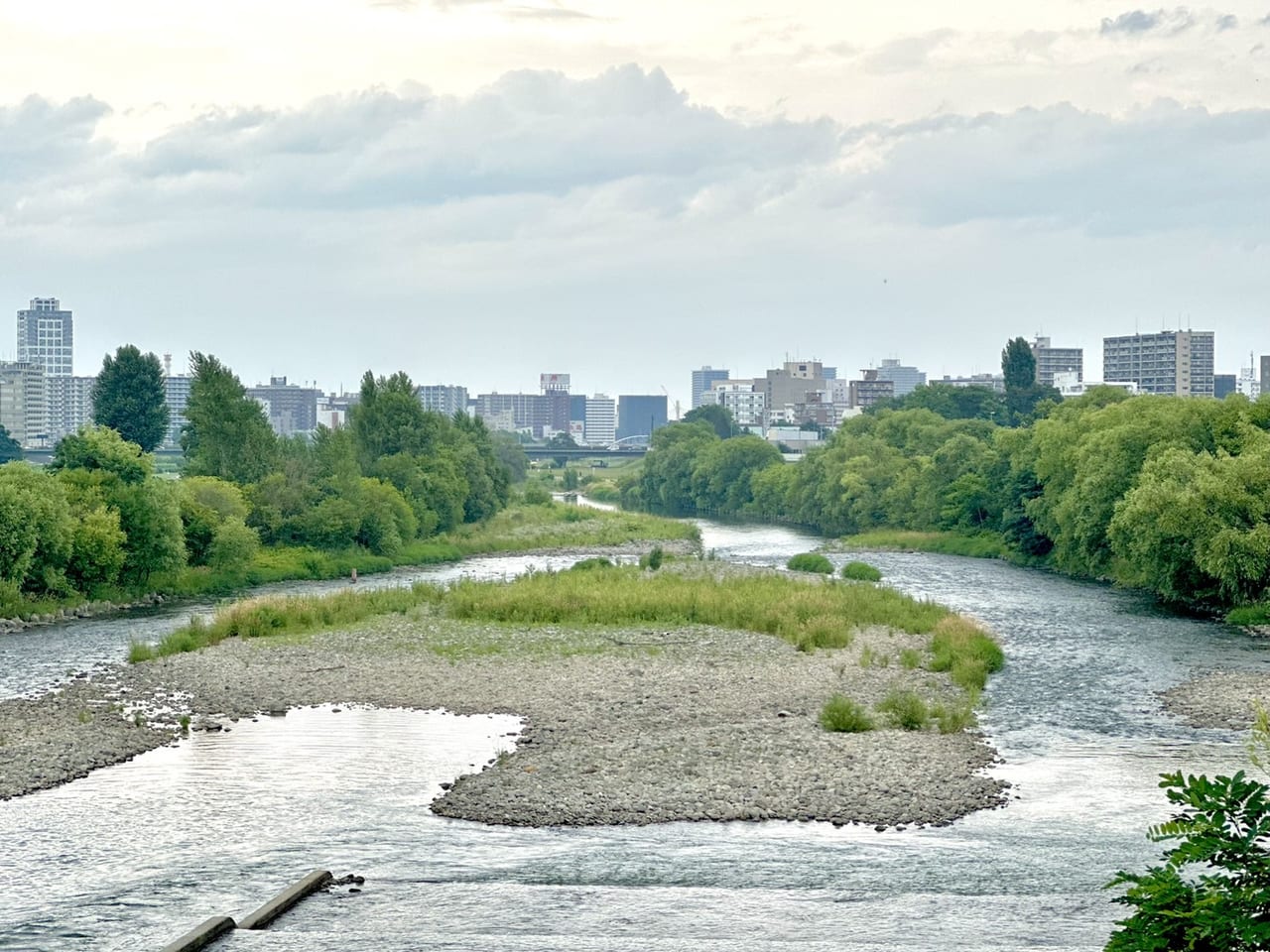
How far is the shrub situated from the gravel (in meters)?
0.52

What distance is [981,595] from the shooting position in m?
75.8

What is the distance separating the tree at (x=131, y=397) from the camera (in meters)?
110

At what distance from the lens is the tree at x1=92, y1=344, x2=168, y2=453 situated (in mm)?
109750

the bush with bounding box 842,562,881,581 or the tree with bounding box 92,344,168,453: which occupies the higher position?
the tree with bounding box 92,344,168,453

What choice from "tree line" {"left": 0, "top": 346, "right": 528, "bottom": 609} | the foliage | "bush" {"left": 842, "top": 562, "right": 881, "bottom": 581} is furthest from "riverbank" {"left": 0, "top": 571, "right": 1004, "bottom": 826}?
"bush" {"left": 842, "top": 562, "right": 881, "bottom": 581}

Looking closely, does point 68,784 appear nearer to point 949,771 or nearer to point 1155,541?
point 949,771

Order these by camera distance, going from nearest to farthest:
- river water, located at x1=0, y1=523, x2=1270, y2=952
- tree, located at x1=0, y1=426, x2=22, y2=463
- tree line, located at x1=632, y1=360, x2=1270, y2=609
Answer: river water, located at x1=0, y1=523, x2=1270, y2=952 → tree line, located at x1=632, y1=360, x2=1270, y2=609 → tree, located at x1=0, y1=426, x2=22, y2=463

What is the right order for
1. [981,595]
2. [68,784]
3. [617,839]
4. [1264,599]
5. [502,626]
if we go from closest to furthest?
[617,839] → [68,784] → [502,626] → [1264,599] → [981,595]

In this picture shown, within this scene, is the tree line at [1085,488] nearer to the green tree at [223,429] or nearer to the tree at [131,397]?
the green tree at [223,429]

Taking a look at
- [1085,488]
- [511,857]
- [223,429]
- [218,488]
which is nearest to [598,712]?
[511,857]

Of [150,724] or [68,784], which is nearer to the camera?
[68,784]

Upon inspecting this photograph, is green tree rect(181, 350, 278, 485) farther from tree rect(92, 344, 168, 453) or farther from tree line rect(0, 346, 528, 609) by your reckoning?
tree rect(92, 344, 168, 453)

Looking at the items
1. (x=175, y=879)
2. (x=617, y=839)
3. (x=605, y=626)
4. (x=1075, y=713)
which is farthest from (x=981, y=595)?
(x=175, y=879)

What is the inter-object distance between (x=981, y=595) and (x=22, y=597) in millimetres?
45914
